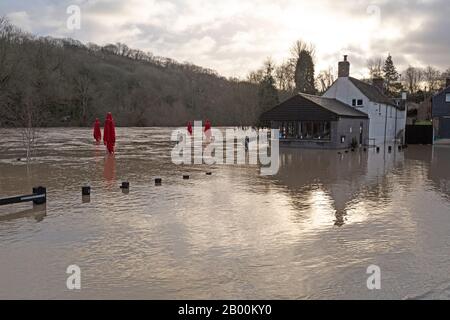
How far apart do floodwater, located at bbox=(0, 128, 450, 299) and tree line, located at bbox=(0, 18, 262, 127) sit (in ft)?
130

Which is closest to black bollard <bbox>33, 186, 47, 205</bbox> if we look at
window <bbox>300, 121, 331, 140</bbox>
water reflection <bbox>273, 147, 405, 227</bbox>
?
water reflection <bbox>273, 147, 405, 227</bbox>

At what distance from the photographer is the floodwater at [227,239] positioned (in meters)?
5.96

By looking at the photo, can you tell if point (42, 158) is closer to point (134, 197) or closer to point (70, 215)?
point (134, 197)

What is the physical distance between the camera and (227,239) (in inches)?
324

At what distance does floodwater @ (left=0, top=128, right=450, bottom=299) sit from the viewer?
19.5 ft

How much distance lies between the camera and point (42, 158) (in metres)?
24.1

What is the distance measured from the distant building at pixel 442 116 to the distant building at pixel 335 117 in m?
4.88

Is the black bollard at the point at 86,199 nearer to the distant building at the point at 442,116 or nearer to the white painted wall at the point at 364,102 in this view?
the white painted wall at the point at 364,102

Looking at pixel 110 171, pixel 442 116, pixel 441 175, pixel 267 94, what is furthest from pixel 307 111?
pixel 267 94

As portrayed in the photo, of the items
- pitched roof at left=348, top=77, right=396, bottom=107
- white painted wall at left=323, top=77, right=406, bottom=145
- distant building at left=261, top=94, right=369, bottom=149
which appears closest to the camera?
distant building at left=261, top=94, right=369, bottom=149

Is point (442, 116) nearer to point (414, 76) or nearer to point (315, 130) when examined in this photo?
point (315, 130)

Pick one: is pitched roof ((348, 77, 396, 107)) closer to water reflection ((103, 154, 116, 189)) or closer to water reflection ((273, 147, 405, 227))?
water reflection ((273, 147, 405, 227))

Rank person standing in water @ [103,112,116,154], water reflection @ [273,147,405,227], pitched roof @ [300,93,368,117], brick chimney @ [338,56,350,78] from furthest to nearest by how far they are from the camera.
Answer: brick chimney @ [338,56,350,78]
pitched roof @ [300,93,368,117]
person standing in water @ [103,112,116,154]
water reflection @ [273,147,405,227]

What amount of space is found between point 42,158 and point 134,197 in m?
14.1
